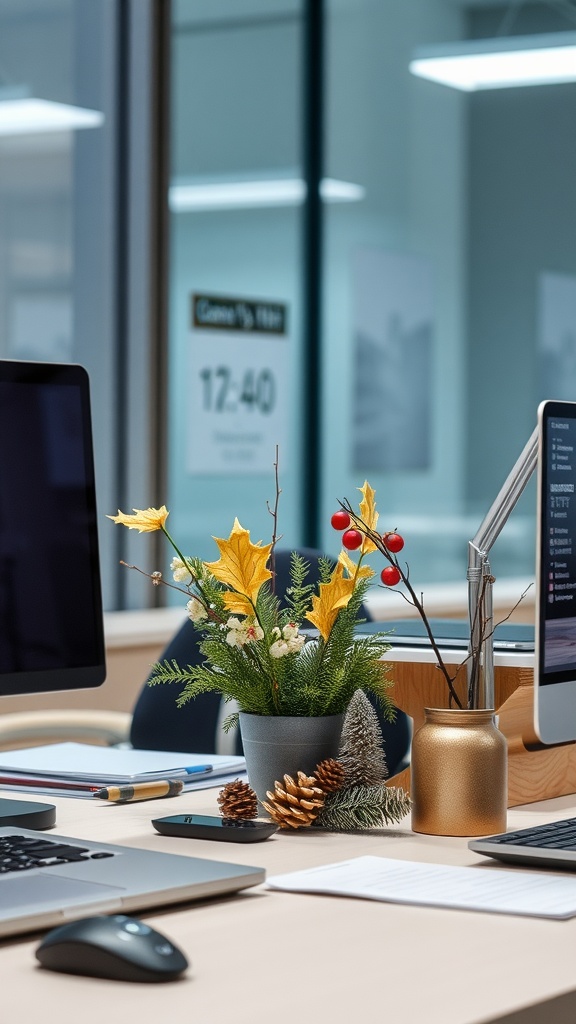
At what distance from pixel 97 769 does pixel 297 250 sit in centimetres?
333

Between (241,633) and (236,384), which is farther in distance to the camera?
(236,384)

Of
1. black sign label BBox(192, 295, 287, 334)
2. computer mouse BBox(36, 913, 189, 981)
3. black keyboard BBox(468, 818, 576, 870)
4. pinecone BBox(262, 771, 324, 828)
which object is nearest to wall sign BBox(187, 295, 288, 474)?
black sign label BBox(192, 295, 287, 334)

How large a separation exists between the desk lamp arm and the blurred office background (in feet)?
8.13

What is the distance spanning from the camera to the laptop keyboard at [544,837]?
55.4 inches

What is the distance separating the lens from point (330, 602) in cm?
160

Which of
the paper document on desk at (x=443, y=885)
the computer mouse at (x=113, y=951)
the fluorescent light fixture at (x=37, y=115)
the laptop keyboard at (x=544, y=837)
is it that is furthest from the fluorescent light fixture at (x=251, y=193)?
the computer mouse at (x=113, y=951)

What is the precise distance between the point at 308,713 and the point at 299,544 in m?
3.49

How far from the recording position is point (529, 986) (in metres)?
1.03

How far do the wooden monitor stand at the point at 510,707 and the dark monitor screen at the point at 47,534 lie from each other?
374mm

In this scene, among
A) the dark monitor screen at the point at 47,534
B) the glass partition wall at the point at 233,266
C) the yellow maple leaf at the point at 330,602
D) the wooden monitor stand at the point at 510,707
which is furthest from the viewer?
the glass partition wall at the point at 233,266

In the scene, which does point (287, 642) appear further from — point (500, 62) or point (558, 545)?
point (500, 62)

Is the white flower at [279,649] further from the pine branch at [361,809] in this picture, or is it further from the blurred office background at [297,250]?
the blurred office background at [297,250]

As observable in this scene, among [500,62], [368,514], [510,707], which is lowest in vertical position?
[510,707]

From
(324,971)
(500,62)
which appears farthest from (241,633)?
(500,62)
